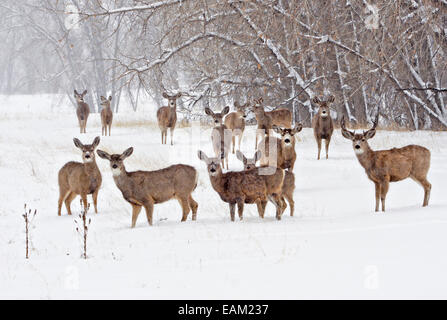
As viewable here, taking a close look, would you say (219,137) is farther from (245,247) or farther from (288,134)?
(245,247)

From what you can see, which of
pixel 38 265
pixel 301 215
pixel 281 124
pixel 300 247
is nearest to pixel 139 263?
pixel 38 265

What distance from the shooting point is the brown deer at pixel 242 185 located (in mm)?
8016

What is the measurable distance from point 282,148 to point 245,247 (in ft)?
15.7

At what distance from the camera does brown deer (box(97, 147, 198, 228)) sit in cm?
816

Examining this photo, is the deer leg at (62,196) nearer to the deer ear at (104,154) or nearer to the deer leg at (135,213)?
the deer ear at (104,154)

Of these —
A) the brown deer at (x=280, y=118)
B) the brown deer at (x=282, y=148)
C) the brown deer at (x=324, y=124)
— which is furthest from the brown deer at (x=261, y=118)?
the brown deer at (x=282, y=148)

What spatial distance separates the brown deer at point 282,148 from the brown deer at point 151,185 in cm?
284

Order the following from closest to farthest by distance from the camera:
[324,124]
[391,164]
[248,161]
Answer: [391,164] → [248,161] → [324,124]

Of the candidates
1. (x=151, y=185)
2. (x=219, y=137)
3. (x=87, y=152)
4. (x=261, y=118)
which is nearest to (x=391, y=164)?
(x=151, y=185)

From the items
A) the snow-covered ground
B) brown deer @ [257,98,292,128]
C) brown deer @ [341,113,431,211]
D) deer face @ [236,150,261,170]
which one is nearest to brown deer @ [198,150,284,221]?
the snow-covered ground

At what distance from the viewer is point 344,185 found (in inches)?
438

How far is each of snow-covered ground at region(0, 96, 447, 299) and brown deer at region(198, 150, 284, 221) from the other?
28 cm

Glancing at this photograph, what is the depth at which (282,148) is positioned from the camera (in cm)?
1101
